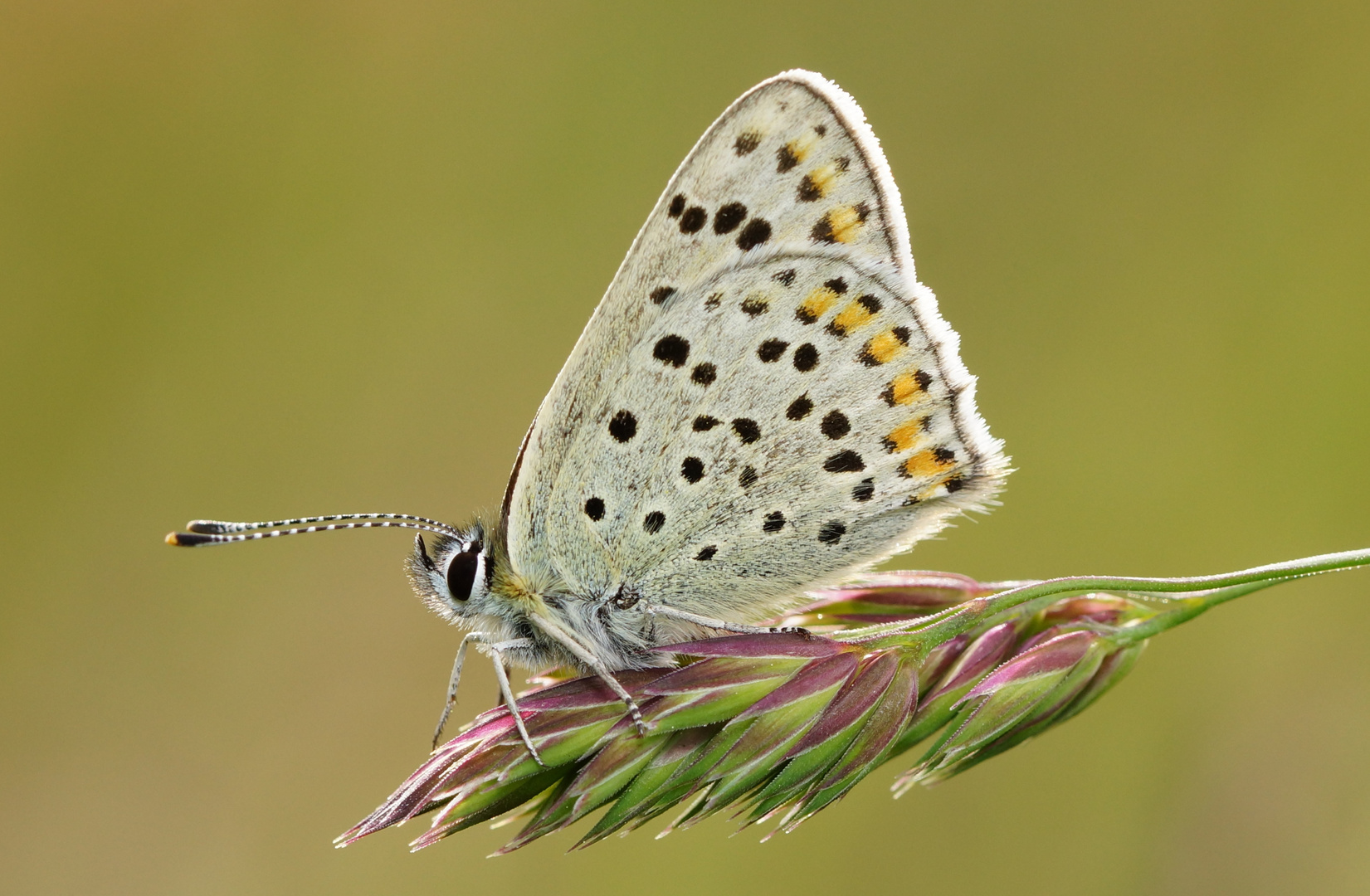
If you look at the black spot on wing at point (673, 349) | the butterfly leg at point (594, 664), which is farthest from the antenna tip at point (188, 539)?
the black spot on wing at point (673, 349)

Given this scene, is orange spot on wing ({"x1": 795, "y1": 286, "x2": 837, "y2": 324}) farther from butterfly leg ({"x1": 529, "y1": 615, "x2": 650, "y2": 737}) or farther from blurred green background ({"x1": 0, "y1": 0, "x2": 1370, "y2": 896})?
blurred green background ({"x1": 0, "y1": 0, "x2": 1370, "y2": 896})

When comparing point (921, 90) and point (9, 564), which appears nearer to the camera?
point (9, 564)

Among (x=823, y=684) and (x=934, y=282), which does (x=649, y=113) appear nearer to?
(x=934, y=282)

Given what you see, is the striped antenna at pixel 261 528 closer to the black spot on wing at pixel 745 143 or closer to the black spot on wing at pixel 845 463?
the black spot on wing at pixel 845 463

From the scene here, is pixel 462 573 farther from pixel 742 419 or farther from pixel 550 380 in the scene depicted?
pixel 550 380

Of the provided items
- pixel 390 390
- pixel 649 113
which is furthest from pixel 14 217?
pixel 649 113

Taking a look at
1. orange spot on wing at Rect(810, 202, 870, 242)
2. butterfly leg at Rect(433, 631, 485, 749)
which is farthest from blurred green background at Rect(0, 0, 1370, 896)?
orange spot on wing at Rect(810, 202, 870, 242)

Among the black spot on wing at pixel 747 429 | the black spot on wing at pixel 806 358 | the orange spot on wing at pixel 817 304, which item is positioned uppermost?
the orange spot on wing at pixel 817 304
